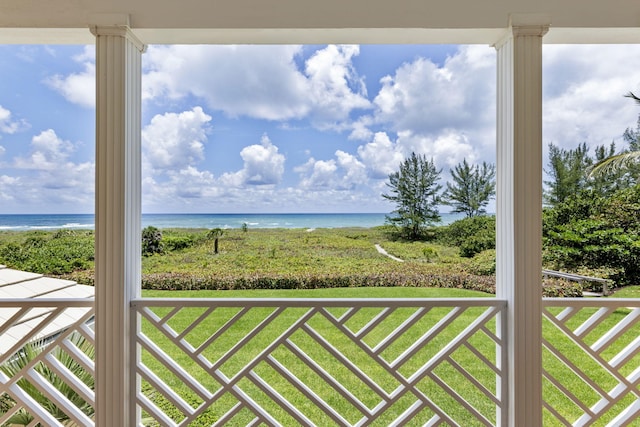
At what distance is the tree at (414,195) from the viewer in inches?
91.8

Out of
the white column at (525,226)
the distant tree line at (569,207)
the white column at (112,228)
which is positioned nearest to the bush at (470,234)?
the distant tree line at (569,207)

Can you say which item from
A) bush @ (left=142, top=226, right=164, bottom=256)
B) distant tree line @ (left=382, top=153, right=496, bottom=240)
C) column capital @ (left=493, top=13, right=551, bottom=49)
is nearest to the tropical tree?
distant tree line @ (left=382, top=153, right=496, bottom=240)

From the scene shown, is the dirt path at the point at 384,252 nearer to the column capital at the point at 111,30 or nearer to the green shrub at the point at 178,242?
the green shrub at the point at 178,242

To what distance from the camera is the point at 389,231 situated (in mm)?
2408

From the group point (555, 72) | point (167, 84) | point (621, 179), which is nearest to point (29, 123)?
point (167, 84)

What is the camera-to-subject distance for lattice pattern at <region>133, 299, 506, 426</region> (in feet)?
5.19

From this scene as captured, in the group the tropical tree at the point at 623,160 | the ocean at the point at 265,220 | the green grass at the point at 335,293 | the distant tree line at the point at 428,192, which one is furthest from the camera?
the green grass at the point at 335,293

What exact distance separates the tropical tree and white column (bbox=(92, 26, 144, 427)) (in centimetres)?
268

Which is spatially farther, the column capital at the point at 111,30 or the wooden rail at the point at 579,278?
the wooden rail at the point at 579,278

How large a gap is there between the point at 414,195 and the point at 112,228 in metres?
1.76

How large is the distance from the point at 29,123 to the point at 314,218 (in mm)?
2077

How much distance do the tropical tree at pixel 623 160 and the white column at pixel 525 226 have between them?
1.03 metres

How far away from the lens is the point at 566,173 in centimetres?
223

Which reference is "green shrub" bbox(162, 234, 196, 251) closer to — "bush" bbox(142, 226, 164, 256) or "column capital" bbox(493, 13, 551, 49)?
"bush" bbox(142, 226, 164, 256)
